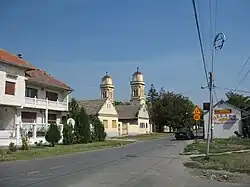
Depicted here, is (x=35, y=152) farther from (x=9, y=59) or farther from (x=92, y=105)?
(x=92, y=105)

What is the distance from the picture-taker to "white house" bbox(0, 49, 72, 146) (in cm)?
3388

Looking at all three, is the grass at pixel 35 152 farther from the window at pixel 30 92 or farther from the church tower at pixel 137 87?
the church tower at pixel 137 87

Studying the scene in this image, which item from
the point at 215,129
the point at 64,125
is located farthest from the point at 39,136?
the point at 215,129

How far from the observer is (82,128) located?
39.0 m

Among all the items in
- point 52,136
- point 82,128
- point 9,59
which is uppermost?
point 9,59

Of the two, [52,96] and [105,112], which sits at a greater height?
[52,96]

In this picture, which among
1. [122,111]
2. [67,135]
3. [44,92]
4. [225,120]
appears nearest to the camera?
[67,135]

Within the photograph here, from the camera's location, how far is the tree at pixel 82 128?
3862 centimetres

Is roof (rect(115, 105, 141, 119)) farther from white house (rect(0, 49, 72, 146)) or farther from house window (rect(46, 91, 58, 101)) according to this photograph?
house window (rect(46, 91, 58, 101))

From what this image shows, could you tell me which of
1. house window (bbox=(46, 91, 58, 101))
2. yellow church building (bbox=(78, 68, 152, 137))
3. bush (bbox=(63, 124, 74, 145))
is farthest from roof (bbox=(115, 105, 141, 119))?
bush (bbox=(63, 124, 74, 145))

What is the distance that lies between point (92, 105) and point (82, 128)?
2539 cm

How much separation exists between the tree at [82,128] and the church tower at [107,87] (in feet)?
212

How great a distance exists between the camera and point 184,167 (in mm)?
16438

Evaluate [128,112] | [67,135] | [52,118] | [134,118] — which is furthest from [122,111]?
[67,135]
